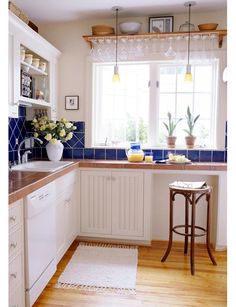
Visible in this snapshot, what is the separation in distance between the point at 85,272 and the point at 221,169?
1.61m

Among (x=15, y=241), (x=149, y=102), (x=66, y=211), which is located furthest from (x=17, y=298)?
(x=149, y=102)

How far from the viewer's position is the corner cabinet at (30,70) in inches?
88.1

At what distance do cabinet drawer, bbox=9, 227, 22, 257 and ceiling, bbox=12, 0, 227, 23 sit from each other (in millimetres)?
2244

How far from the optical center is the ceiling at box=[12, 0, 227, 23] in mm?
2807

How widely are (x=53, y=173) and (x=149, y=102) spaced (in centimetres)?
153

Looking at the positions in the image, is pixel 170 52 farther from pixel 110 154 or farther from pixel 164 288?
pixel 164 288

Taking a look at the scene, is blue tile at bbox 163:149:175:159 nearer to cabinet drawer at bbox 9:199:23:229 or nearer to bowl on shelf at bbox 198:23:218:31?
bowl on shelf at bbox 198:23:218:31

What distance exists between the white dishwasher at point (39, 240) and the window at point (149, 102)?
1.37 meters

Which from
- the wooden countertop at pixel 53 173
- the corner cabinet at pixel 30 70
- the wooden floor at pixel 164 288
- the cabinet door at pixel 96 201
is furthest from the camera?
the cabinet door at pixel 96 201

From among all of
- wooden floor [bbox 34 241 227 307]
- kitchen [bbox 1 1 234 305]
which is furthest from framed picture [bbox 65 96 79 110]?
wooden floor [bbox 34 241 227 307]

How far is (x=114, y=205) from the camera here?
298 centimetres

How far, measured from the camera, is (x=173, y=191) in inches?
103

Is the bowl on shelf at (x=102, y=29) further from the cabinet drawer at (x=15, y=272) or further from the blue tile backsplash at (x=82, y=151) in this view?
the cabinet drawer at (x=15, y=272)

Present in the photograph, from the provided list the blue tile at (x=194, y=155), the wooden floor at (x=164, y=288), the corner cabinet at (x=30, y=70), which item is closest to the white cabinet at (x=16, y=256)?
the wooden floor at (x=164, y=288)
